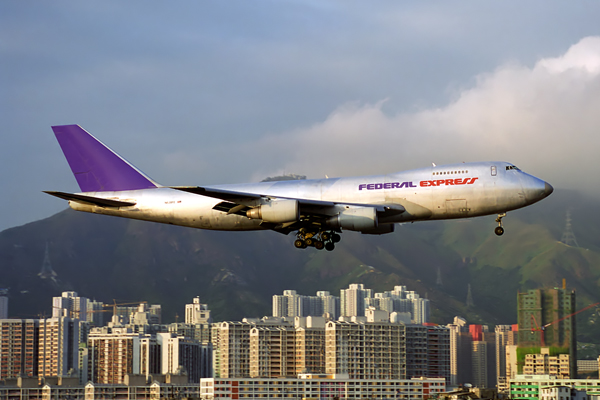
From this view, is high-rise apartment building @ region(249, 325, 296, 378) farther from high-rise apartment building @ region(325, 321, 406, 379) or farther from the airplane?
the airplane

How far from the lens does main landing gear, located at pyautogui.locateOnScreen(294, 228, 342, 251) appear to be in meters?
56.3

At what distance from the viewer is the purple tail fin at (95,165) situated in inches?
2458

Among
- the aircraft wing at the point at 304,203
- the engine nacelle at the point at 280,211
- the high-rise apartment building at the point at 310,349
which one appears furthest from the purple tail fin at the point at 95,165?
the high-rise apartment building at the point at 310,349

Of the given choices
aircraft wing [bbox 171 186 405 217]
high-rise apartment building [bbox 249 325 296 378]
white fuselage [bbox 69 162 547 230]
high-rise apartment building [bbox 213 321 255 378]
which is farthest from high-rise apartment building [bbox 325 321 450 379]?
aircraft wing [bbox 171 186 405 217]

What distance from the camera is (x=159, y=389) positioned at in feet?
544

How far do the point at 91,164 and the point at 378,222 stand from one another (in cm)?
2201

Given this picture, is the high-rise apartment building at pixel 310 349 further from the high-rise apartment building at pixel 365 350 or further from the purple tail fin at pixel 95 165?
the purple tail fin at pixel 95 165

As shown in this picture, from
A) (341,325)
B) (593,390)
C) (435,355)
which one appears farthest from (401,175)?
(435,355)

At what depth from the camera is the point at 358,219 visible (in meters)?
53.5

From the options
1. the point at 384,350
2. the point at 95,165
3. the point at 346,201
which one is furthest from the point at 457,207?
the point at 384,350

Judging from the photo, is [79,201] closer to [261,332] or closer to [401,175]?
[401,175]

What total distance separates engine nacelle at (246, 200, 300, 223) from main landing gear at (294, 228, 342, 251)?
2.58m

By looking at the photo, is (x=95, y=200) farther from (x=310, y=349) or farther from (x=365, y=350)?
(x=365, y=350)

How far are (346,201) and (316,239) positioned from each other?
329 cm
